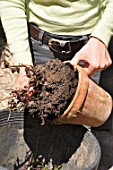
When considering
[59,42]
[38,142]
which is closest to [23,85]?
[59,42]

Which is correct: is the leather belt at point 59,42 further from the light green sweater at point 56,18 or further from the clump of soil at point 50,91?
the clump of soil at point 50,91

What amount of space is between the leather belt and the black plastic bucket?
12.0 inches

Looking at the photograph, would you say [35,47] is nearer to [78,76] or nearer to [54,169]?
[78,76]

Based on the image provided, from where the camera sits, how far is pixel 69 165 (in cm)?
194

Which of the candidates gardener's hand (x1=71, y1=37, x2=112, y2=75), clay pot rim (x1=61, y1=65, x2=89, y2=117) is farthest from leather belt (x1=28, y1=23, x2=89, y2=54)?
clay pot rim (x1=61, y1=65, x2=89, y2=117)

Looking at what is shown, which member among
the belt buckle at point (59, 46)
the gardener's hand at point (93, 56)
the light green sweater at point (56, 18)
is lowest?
the belt buckle at point (59, 46)

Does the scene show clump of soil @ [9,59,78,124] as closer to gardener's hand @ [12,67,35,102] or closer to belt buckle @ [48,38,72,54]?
gardener's hand @ [12,67,35,102]

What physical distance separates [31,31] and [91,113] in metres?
0.47

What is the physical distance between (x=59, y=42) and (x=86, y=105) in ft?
1.13

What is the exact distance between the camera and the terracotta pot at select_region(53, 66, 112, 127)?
1.59 m

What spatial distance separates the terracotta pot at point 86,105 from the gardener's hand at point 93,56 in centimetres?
3

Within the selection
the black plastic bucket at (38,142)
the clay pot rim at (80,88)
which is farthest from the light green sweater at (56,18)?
the black plastic bucket at (38,142)

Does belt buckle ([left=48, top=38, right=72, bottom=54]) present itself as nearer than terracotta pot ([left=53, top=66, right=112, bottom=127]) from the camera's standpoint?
No

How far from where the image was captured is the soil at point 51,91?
1569 mm
